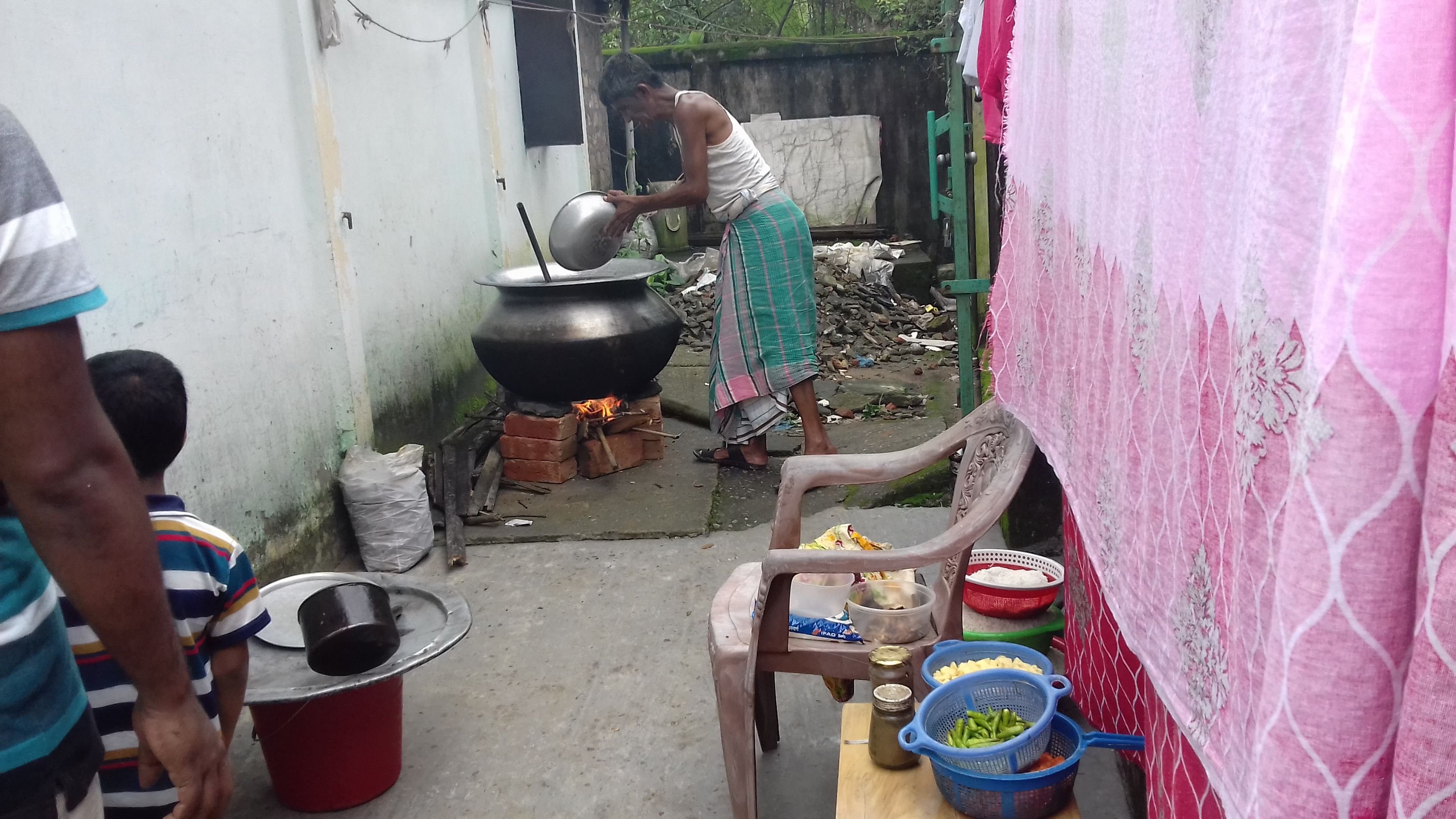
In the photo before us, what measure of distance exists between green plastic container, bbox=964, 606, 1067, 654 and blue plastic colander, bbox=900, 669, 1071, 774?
0.78 m

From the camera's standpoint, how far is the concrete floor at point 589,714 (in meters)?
2.74

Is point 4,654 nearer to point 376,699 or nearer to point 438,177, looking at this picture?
point 376,699

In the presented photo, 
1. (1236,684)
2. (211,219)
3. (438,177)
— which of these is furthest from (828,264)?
(1236,684)

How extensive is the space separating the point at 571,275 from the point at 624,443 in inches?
38.5

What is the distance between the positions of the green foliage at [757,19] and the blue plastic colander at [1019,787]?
10.8m

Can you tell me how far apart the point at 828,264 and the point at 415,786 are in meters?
7.43

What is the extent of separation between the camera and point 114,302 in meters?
3.13

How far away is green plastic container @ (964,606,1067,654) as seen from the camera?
106 inches

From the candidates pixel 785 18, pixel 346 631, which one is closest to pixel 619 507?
pixel 346 631

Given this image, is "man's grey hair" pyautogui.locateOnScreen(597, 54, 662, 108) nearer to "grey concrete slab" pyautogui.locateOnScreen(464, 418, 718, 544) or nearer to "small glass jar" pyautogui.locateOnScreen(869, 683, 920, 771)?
"grey concrete slab" pyautogui.locateOnScreen(464, 418, 718, 544)

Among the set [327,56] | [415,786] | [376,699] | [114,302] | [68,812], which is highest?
[327,56]

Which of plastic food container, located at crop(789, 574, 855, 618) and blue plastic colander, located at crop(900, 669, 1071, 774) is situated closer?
blue plastic colander, located at crop(900, 669, 1071, 774)

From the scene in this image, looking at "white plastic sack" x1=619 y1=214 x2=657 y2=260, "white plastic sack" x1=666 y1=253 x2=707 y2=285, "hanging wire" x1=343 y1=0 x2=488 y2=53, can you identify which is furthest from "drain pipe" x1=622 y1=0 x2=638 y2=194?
"hanging wire" x1=343 y1=0 x2=488 y2=53

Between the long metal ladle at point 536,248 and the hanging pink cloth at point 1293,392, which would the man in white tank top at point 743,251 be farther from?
the hanging pink cloth at point 1293,392
